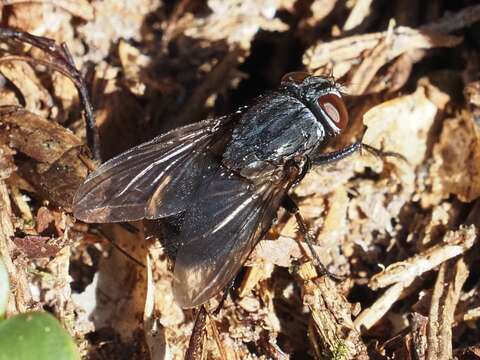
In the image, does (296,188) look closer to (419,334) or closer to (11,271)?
(419,334)

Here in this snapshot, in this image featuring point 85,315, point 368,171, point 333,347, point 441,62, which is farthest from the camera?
point 441,62

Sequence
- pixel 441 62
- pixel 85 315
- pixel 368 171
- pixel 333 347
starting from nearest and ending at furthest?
pixel 333 347 < pixel 85 315 < pixel 368 171 < pixel 441 62

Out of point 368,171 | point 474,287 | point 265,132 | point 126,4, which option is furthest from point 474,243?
point 126,4

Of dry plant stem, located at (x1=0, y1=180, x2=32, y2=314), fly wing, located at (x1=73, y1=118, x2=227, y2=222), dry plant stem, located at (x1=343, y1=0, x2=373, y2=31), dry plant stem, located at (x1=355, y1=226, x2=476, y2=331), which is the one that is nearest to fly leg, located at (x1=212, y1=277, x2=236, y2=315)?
fly wing, located at (x1=73, y1=118, x2=227, y2=222)

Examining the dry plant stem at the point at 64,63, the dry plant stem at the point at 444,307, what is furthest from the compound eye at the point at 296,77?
the dry plant stem at the point at 444,307

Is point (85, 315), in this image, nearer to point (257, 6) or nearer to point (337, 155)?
point (337, 155)

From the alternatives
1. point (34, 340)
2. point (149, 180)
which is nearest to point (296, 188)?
point (149, 180)

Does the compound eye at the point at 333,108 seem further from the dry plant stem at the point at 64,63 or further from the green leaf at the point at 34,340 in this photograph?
the green leaf at the point at 34,340
